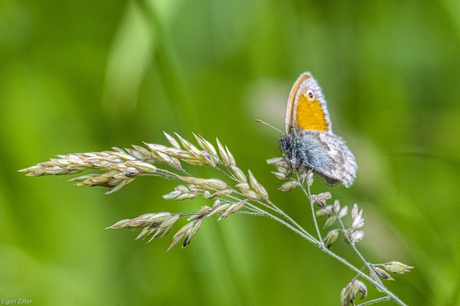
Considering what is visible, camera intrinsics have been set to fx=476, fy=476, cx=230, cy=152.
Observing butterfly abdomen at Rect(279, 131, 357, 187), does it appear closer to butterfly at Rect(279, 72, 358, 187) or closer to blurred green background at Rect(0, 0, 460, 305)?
butterfly at Rect(279, 72, 358, 187)

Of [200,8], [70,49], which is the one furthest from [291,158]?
[70,49]

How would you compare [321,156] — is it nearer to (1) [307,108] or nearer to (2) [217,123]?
(1) [307,108]

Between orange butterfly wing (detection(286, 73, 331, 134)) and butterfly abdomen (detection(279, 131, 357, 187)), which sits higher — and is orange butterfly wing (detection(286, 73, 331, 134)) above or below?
above

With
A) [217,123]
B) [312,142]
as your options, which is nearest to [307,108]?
[312,142]

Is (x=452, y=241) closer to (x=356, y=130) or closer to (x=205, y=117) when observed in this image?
(x=356, y=130)

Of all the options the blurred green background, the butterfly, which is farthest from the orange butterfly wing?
the blurred green background

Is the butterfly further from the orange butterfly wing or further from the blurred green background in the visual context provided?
the blurred green background

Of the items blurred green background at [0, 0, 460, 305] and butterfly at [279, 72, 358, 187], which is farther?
blurred green background at [0, 0, 460, 305]
